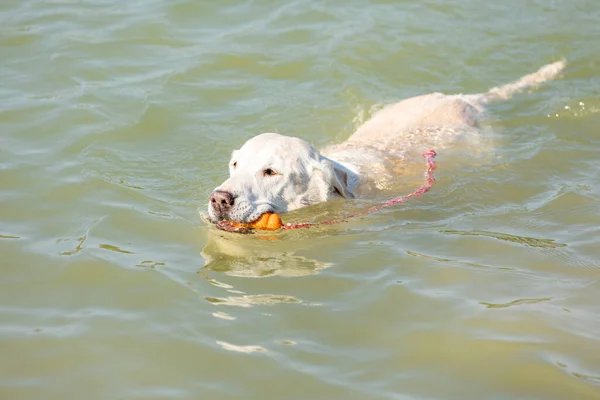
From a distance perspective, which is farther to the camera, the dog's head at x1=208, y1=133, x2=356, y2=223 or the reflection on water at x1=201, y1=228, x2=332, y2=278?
the dog's head at x1=208, y1=133, x2=356, y2=223

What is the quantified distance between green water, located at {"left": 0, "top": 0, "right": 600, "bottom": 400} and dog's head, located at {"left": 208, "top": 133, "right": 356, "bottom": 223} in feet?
0.82

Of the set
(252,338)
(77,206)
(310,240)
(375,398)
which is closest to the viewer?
(375,398)

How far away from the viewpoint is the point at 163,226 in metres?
6.66

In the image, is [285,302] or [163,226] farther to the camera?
[163,226]

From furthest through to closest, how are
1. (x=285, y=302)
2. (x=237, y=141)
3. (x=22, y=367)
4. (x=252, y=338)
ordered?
(x=237, y=141) → (x=285, y=302) → (x=252, y=338) → (x=22, y=367)

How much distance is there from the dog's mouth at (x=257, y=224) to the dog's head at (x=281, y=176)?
6cm

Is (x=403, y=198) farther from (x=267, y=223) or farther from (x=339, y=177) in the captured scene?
(x=267, y=223)

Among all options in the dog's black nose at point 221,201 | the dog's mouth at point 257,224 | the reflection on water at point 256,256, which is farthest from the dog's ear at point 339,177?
the dog's black nose at point 221,201

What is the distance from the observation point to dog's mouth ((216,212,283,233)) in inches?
251

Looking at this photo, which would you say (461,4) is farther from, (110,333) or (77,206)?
(110,333)

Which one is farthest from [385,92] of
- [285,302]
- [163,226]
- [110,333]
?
[110,333]

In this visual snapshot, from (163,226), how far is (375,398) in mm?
3158

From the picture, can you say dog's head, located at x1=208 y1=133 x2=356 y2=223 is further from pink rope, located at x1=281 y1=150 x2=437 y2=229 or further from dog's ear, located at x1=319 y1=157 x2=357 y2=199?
pink rope, located at x1=281 y1=150 x2=437 y2=229

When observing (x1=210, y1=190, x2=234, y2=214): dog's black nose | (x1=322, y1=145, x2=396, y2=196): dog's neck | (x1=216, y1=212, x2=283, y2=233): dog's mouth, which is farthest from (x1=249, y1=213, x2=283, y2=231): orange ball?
(x1=322, y1=145, x2=396, y2=196): dog's neck
